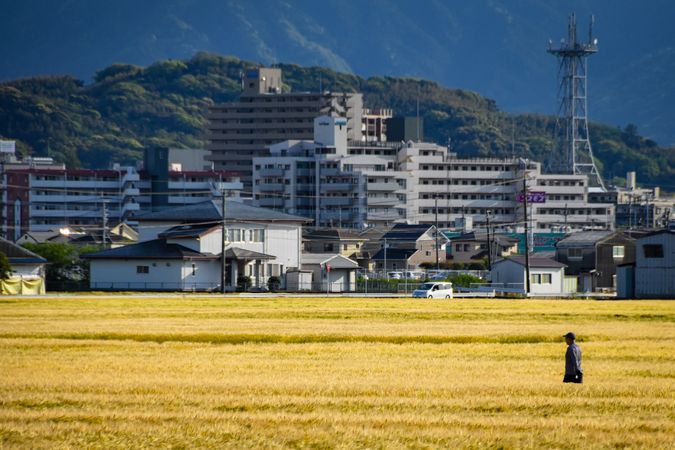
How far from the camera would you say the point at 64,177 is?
6801 inches

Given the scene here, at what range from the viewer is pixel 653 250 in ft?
276

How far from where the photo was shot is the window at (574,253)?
10625 centimetres

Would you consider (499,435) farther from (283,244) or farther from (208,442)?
(283,244)

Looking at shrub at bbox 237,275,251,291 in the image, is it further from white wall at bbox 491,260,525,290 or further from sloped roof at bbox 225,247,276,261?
white wall at bbox 491,260,525,290

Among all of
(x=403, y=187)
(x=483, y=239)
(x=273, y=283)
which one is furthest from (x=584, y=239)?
(x=403, y=187)

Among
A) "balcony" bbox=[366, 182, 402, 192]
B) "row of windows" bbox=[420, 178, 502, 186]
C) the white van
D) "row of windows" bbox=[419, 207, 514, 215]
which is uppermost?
"row of windows" bbox=[420, 178, 502, 186]

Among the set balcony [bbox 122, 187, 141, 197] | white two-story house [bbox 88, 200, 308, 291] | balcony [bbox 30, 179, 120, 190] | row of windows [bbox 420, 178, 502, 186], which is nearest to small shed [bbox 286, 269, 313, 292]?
white two-story house [bbox 88, 200, 308, 291]

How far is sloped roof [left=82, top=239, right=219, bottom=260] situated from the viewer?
88000mm

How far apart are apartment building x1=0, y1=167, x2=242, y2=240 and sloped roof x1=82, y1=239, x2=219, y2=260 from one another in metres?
76.7

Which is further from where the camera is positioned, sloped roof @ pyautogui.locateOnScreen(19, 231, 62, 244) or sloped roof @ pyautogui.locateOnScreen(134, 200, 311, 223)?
sloped roof @ pyautogui.locateOnScreen(19, 231, 62, 244)

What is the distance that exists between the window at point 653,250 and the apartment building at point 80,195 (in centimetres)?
9394

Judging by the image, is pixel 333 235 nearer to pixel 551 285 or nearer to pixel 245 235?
pixel 245 235

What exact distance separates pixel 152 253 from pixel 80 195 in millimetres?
87485

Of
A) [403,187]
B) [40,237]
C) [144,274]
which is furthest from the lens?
[403,187]
